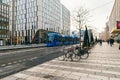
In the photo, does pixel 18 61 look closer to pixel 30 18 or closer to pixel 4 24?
pixel 4 24

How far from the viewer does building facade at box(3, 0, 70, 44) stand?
83688 millimetres

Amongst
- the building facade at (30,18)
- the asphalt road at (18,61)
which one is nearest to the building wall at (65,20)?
the building facade at (30,18)

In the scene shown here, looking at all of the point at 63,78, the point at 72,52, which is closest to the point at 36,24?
the point at 72,52

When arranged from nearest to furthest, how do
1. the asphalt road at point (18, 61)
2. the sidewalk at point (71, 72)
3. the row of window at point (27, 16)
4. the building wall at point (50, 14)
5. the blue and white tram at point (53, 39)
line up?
the sidewalk at point (71, 72) → the asphalt road at point (18, 61) → the blue and white tram at point (53, 39) → the row of window at point (27, 16) → the building wall at point (50, 14)

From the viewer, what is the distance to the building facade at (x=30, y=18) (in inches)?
3295

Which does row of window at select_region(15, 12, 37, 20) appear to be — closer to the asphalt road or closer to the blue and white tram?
the blue and white tram

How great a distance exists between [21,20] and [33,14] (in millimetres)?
9200

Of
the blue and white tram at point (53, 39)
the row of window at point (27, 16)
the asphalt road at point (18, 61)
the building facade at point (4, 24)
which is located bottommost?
the asphalt road at point (18, 61)

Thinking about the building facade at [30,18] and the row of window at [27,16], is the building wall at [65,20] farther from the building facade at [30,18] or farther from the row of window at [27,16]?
the row of window at [27,16]

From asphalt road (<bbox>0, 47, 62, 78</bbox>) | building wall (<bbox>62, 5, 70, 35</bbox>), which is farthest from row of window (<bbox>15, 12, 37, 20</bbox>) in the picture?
asphalt road (<bbox>0, 47, 62, 78</bbox>)

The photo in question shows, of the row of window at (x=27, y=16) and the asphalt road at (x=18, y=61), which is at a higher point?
the row of window at (x=27, y=16)

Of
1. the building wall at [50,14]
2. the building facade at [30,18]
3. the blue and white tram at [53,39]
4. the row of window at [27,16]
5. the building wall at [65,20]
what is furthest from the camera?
the building wall at [65,20]

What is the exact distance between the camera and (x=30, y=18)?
86688mm

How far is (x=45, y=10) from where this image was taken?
293ft
